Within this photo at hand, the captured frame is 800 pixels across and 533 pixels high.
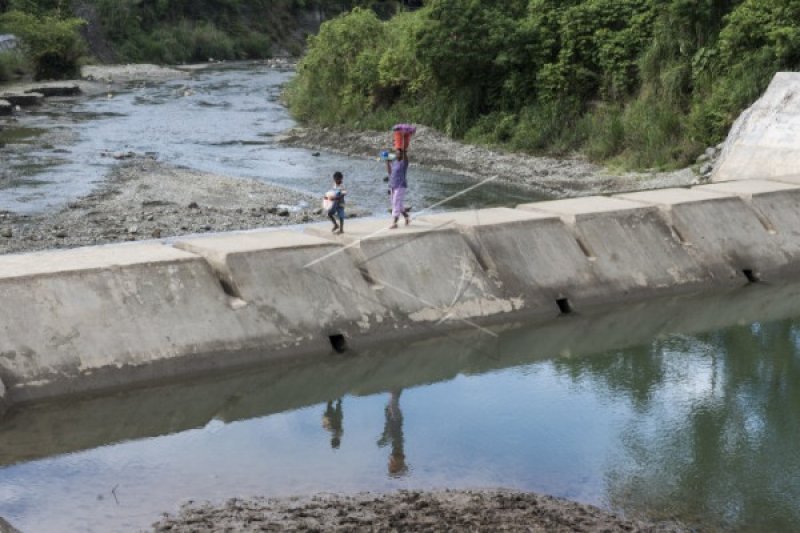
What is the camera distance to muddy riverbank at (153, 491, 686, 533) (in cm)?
Answer: 679

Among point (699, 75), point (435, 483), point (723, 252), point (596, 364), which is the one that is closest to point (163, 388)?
point (435, 483)

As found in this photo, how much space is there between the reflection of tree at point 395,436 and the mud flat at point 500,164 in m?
11.0

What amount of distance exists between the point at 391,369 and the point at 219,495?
3.36m

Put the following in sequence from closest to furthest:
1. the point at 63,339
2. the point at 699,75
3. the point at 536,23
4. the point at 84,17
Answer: the point at 63,339, the point at 699,75, the point at 536,23, the point at 84,17

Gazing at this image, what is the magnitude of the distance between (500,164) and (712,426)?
49.2 ft

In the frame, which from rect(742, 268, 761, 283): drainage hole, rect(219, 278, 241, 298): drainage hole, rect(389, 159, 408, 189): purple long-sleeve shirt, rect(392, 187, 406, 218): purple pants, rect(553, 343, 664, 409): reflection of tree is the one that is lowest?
rect(553, 343, 664, 409): reflection of tree

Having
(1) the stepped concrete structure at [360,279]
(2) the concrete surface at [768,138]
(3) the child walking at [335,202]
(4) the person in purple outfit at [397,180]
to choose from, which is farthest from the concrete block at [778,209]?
(3) the child walking at [335,202]

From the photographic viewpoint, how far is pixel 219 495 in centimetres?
749

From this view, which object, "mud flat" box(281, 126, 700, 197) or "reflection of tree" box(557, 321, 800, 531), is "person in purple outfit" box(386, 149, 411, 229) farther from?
"mud flat" box(281, 126, 700, 197)

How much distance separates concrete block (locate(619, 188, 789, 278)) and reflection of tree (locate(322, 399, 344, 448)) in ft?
19.0

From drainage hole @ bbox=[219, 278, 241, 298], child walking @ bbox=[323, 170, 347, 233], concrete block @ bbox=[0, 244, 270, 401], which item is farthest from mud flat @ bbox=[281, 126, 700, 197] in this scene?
concrete block @ bbox=[0, 244, 270, 401]

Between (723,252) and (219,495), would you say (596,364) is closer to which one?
(723,252)

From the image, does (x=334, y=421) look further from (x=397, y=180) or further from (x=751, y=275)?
(x=751, y=275)

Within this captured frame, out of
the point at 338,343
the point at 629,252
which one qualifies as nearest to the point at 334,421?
the point at 338,343
